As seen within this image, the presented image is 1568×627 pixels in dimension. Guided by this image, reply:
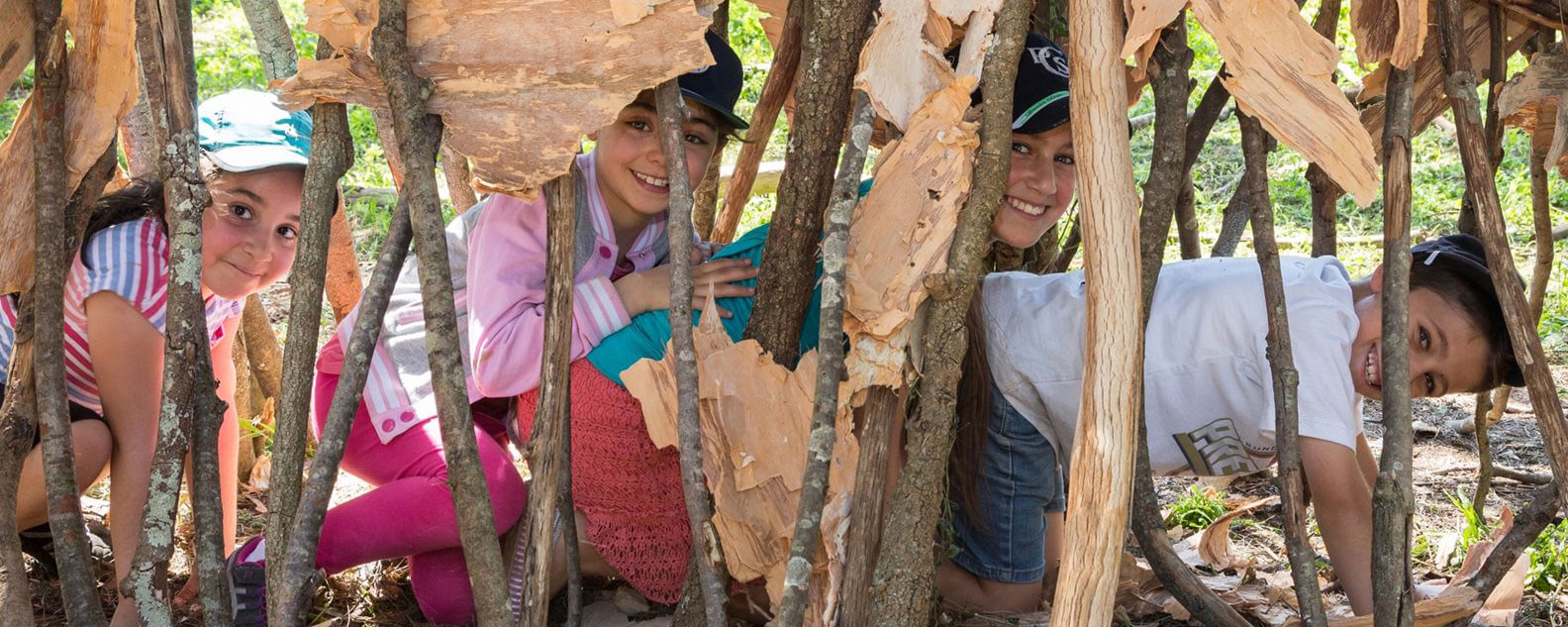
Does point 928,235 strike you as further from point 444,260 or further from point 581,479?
point 581,479

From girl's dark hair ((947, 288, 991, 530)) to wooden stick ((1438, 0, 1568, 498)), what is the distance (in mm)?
704

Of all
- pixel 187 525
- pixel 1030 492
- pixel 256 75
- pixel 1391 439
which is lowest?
pixel 187 525

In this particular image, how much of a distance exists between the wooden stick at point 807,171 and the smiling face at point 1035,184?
525 mm

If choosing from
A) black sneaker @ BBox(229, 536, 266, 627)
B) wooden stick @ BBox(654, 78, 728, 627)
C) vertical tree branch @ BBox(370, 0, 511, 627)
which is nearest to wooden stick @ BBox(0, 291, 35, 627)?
black sneaker @ BBox(229, 536, 266, 627)

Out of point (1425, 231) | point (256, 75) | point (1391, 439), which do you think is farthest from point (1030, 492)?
point (256, 75)

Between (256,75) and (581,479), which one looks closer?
(581,479)

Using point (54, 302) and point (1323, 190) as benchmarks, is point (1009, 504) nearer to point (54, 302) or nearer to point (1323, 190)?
point (1323, 190)

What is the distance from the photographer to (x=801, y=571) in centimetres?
139

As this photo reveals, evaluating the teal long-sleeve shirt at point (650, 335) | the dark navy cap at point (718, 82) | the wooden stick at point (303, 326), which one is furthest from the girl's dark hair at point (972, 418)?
the wooden stick at point (303, 326)

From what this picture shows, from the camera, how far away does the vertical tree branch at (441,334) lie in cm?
139

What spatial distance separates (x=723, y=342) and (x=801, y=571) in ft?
1.06

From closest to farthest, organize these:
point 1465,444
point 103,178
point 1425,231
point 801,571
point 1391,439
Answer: point 801,571, point 1391,439, point 103,178, point 1465,444, point 1425,231

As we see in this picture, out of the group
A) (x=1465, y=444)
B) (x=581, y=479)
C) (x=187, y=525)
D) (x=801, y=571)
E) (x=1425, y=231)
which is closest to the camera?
(x=801, y=571)

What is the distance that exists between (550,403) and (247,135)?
865 millimetres
